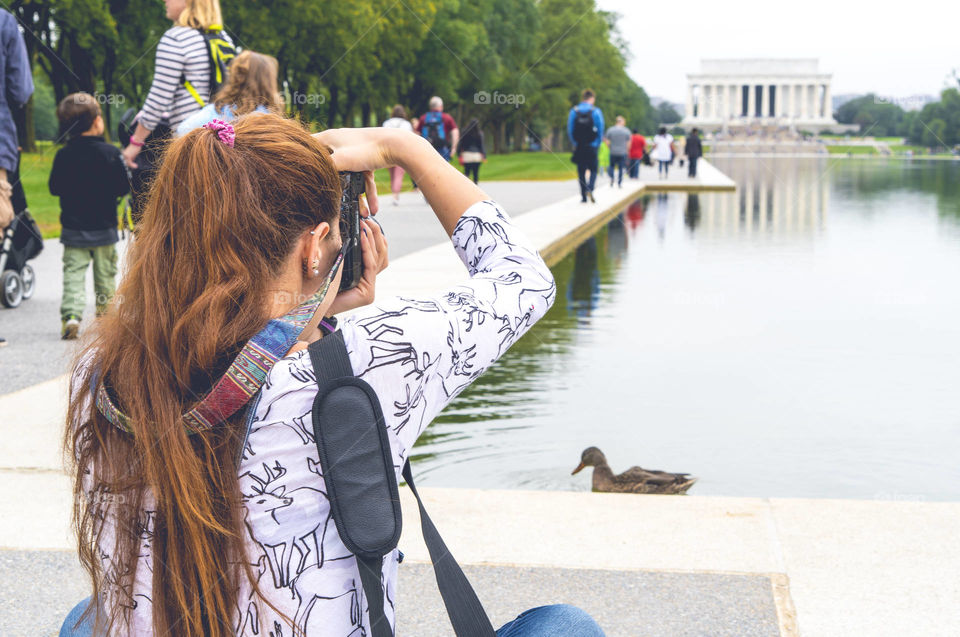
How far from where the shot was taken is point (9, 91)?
673 centimetres

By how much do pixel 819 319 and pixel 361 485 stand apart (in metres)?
8.16

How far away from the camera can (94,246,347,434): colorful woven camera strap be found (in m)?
1.44

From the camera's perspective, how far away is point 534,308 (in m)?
1.68

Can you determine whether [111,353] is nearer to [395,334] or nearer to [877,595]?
[395,334]

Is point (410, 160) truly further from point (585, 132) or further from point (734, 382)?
point (585, 132)

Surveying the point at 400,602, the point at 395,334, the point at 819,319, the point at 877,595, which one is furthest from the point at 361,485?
the point at 819,319

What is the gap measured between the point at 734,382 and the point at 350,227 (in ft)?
18.5

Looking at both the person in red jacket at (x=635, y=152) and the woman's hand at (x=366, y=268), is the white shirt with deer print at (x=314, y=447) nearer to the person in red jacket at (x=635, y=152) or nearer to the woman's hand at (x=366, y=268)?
the woman's hand at (x=366, y=268)

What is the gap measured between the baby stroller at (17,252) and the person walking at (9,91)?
154 centimetres

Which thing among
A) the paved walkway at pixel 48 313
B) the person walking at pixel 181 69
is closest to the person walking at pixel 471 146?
the paved walkway at pixel 48 313

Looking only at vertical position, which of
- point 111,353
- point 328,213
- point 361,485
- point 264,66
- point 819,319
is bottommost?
point 819,319

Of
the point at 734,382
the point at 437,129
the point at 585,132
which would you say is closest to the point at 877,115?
the point at 585,132

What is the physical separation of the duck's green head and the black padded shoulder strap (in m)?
3.52

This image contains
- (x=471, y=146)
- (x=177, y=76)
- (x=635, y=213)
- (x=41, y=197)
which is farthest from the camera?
(x=41, y=197)
